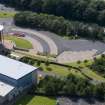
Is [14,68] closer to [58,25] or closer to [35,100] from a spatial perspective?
[35,100]

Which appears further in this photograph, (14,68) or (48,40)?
(48,40)

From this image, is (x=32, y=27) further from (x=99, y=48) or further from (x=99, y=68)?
(x=99, y=68)

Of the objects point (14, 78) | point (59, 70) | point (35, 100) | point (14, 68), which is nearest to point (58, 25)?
point (59, 70)

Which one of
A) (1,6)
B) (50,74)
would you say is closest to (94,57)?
(50,74)

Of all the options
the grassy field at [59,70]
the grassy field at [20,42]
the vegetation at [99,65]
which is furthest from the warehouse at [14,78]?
the grassy field at [20,42]

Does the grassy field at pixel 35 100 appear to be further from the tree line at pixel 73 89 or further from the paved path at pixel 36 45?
the paved path at pixel 36 45

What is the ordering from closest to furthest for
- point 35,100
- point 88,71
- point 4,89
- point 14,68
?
point 4,89 → point 35,100 → point 14,68 → point 88,71
